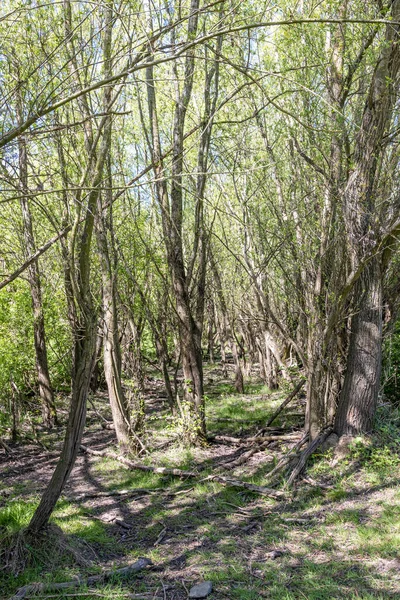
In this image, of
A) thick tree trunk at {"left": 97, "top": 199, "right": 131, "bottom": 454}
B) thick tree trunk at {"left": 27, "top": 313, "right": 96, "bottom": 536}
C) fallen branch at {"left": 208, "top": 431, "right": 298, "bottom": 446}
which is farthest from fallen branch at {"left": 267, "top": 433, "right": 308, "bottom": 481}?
thick tree trunk at {"left": 27, "top": 313, "right": 96, "bottom": 536}

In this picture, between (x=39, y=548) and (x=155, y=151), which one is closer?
(x=39, y=548)

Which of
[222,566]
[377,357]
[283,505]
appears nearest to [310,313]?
[377,357]

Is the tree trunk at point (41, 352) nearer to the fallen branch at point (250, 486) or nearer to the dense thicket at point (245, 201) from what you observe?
the dense thicket at point (245, 201)

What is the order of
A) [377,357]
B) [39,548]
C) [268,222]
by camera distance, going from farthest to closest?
1. [268,222]
2. [377,357]
3. [39,548]

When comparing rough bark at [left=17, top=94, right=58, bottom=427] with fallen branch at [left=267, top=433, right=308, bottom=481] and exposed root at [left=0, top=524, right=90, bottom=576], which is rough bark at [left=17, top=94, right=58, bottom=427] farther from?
exposed root at [left=0, top=524, right=90, bottom=576]

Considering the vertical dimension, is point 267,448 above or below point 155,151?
below

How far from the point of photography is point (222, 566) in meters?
4.31

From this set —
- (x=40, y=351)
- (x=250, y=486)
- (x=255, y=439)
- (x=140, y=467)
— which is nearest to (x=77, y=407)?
(x=250, y=486)

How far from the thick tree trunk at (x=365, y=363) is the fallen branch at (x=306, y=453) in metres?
0.19

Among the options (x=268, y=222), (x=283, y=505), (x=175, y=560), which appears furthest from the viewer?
(x=268, y=222)

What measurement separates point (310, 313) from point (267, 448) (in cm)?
229

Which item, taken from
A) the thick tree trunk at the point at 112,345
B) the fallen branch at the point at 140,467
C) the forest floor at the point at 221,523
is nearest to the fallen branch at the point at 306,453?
the forest floor at the point at 221,523

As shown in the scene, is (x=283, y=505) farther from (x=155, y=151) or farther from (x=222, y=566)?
(x=155, y=151)

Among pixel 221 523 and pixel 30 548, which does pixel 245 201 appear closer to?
pixel 221 523
